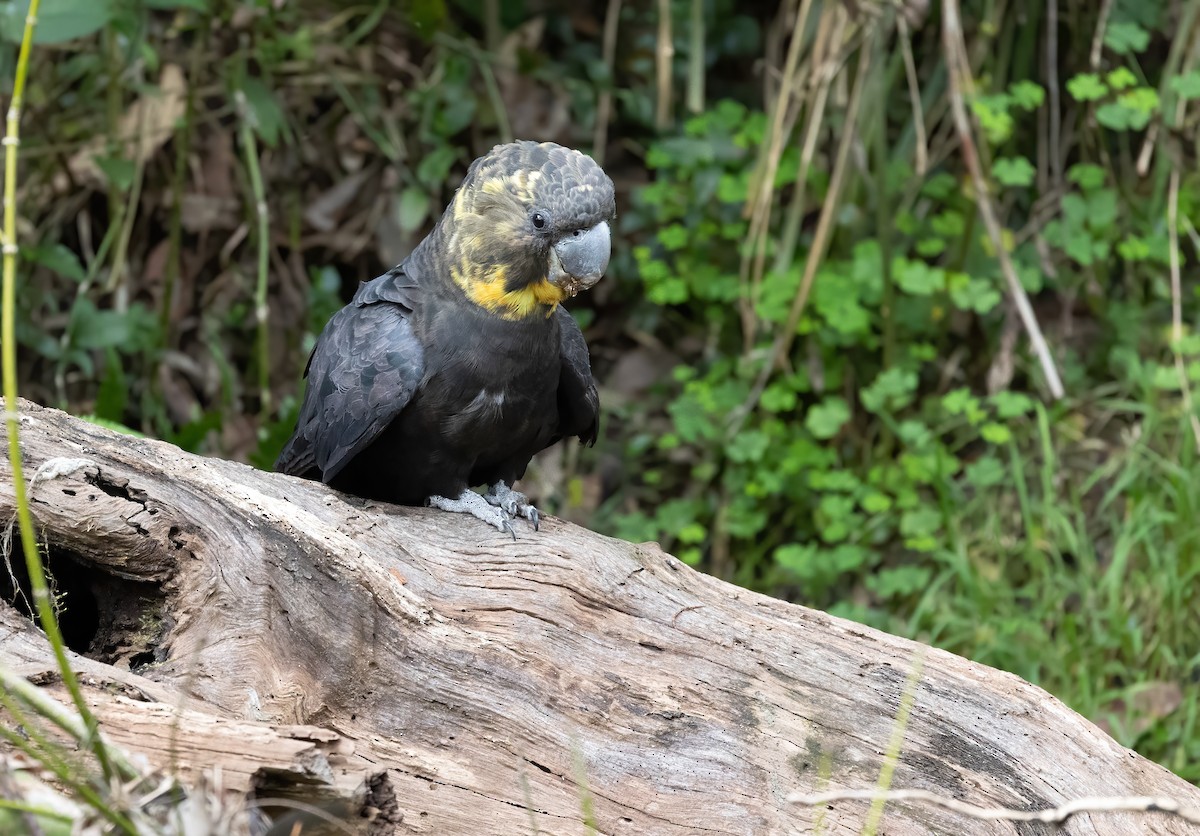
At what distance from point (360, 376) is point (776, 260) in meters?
2.70

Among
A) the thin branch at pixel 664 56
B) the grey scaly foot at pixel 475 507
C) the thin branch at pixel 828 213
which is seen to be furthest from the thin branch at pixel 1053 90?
the grey scaly foot at pixel 475 507

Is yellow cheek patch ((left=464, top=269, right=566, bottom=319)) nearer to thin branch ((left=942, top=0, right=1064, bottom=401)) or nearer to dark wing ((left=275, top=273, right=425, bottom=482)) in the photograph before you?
dark wing ((left=275, top=273, right=425, bottom=482))

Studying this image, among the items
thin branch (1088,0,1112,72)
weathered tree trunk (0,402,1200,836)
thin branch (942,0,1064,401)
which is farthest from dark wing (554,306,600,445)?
thin branch (1088,0,1112,72)

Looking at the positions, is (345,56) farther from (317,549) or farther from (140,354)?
(317,549)

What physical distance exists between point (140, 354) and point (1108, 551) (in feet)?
14.9

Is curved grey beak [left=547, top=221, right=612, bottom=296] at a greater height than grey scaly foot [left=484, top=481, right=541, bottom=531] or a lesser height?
greater

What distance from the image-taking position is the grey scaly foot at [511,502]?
11.1ft

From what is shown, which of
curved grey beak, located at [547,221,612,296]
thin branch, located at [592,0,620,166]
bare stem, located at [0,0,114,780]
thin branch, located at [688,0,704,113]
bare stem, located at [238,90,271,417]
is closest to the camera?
bare stem, located at [0,0,114,780]

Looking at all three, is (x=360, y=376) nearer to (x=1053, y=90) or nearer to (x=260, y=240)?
(x=260, y=240)

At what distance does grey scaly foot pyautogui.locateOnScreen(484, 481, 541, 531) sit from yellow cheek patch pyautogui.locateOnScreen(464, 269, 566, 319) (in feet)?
1.86

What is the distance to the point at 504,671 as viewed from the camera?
8.99ft

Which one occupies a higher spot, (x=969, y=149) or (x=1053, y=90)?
(x=1053, y=90)

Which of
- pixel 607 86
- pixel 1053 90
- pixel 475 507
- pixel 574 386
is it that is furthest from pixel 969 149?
pixel 475 507

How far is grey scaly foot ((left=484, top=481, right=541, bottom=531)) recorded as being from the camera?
133 inches
